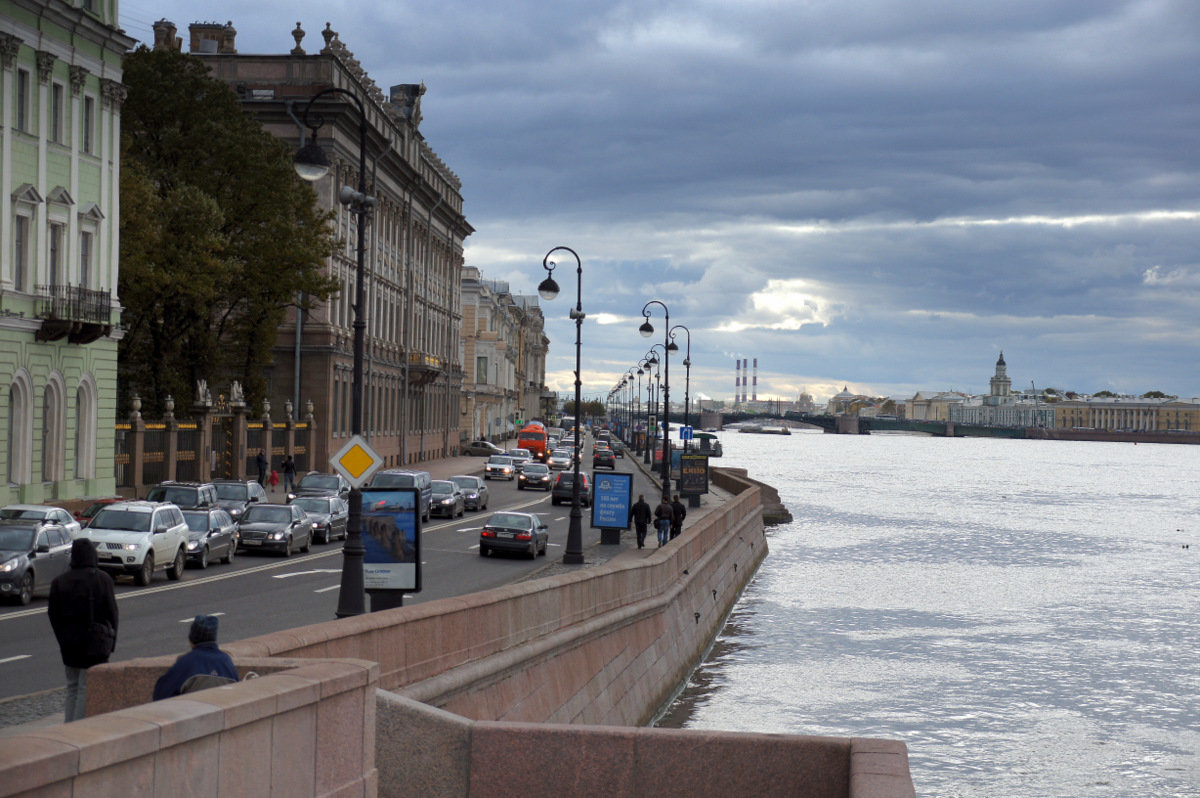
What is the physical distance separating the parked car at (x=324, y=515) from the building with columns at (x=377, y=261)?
542 inches

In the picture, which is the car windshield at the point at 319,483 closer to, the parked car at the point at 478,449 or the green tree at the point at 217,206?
the green tree at the point at 217,206

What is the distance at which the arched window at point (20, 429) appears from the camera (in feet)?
125

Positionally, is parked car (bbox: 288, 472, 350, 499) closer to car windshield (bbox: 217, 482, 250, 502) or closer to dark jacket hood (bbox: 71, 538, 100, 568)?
car windshield (bbox: 217, 482, 250, 502)

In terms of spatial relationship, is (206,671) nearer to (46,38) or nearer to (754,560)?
(46,38)

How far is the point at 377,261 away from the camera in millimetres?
81000

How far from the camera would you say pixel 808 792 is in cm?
1036

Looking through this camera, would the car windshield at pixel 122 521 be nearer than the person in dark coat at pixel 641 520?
Yes

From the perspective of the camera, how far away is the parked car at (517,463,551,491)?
7481 centimetres

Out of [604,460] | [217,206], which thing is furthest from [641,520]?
[604,460]

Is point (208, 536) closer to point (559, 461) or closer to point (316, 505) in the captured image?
point (316, 505)

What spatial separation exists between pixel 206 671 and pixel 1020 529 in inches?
3021

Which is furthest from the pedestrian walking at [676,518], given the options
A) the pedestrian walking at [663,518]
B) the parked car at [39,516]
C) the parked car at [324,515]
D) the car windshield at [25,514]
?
the car windshield at [25,514]

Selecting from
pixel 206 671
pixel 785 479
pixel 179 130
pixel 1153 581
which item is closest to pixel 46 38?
pixel 179 130

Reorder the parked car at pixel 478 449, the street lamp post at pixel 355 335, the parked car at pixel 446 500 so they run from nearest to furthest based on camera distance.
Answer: the street lamp post at pixel 355 335
the parked car at pixel 446 500
the parked car at pixel 478 449
